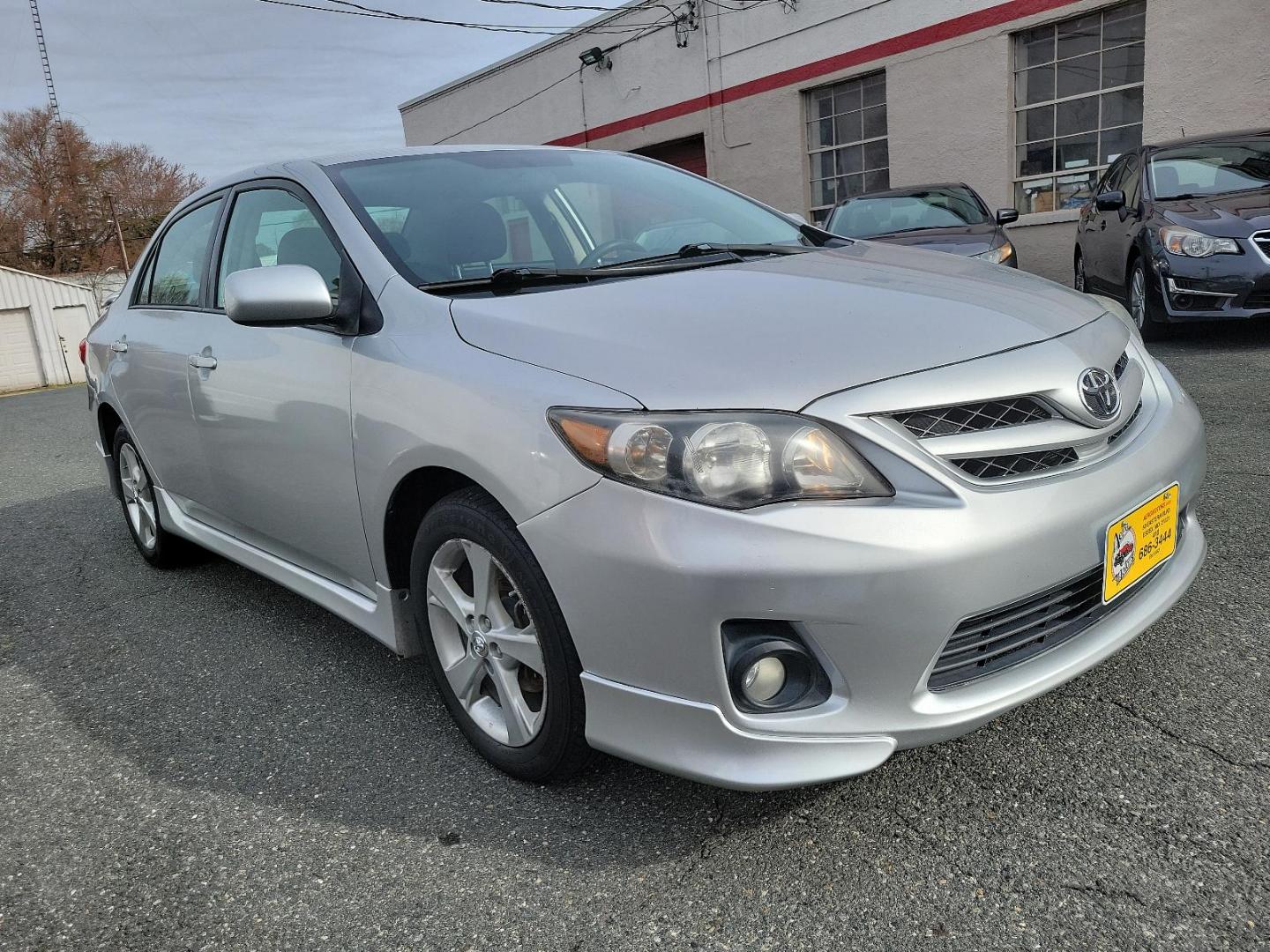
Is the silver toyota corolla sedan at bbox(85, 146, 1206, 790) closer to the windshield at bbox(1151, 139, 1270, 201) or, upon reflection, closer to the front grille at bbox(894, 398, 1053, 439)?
the front grille at bbox(894, 398, 1053, 439)

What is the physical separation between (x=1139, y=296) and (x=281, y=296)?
21.9 feet

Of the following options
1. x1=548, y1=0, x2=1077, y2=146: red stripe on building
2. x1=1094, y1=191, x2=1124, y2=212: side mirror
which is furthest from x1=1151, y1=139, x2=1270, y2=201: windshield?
x1=548, y1=0, x2=1077, y2=146: red stripe on building

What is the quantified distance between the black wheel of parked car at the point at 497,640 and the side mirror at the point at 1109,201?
7149 mm

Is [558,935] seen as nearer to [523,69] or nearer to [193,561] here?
[193,561]

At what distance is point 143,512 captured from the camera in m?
4.31

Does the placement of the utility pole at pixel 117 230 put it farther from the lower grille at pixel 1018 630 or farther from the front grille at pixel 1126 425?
the lower grille at pixel 1018 630

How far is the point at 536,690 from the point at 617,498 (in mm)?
618

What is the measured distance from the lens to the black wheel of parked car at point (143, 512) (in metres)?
4.18

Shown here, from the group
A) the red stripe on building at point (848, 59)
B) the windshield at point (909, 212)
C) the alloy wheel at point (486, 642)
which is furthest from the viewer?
the red stripe on building at point (848, 59)

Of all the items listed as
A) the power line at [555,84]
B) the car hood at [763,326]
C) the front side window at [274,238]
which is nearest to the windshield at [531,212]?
the front side window at [274,238]

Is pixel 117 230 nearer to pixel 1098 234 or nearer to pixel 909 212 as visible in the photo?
pixel 909 212

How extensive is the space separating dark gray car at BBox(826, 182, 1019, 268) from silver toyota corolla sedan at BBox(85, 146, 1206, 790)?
5.75m

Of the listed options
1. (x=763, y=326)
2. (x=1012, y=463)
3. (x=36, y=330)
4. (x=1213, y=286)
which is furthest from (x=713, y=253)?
(x=36, y=330)

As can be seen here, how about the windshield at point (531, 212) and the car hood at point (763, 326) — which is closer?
the car hood at point (763, 326)
